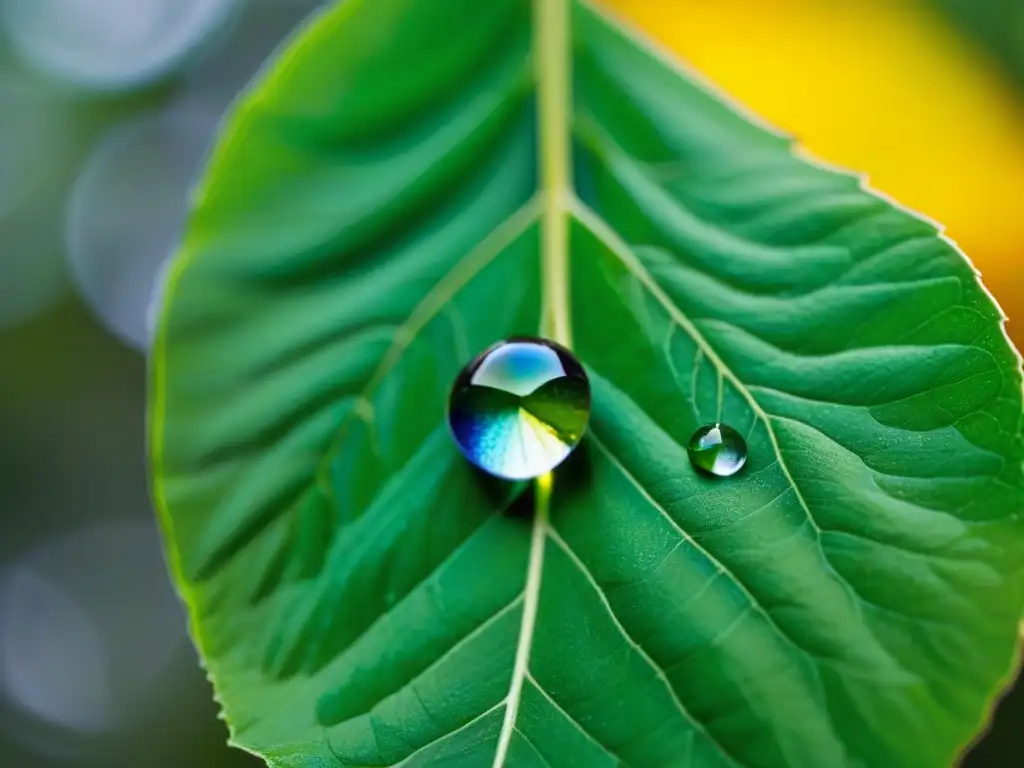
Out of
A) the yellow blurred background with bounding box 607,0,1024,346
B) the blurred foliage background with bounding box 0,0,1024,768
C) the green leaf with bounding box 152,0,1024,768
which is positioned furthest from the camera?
the blurred foliage background with bounding box 0,0,1024,768

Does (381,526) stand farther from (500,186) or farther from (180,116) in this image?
(180,116)

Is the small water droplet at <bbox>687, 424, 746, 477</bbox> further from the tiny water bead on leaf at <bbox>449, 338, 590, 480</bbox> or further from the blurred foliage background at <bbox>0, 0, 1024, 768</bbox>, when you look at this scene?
the blurred foliage background at <bbox>0, 0, 1024, 768</bbox>

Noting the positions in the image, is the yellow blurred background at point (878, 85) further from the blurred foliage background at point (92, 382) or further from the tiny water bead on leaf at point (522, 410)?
the blurred foliage background at point (92, 382)

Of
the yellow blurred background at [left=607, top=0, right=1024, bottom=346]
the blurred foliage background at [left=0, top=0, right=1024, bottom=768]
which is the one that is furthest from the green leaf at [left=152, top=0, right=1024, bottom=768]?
the blurred foliage background at [left=0, top=0, right=1024, bottom=768]

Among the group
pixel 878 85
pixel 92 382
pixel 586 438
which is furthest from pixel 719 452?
pixel 92 382

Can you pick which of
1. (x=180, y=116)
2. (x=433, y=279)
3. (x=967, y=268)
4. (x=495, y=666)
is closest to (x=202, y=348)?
(x=433, y=279)

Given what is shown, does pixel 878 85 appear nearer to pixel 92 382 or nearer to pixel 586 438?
pixel 586 438
